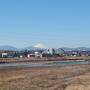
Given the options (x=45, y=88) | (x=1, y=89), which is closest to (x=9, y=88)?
(x=1, y=89)

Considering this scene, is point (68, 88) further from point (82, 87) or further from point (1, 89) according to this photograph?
point (1, 89)

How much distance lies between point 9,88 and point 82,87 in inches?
301

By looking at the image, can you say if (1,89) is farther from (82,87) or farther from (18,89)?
(82,87)

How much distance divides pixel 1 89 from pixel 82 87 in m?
8.24

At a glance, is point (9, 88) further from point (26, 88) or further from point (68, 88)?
point (68, 88)

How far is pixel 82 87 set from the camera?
34.6 m

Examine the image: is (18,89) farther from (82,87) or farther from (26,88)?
(82,87)

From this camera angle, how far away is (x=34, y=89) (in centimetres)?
3547

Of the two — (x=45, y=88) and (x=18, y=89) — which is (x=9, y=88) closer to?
(x=18, y=89)

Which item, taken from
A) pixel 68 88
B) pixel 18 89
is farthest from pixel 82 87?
pixel 18 89

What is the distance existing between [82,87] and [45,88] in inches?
153

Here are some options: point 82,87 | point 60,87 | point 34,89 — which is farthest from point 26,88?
point 82,87

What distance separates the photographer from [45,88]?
35.9m

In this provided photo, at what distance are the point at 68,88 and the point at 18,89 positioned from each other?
5034 millimetres
